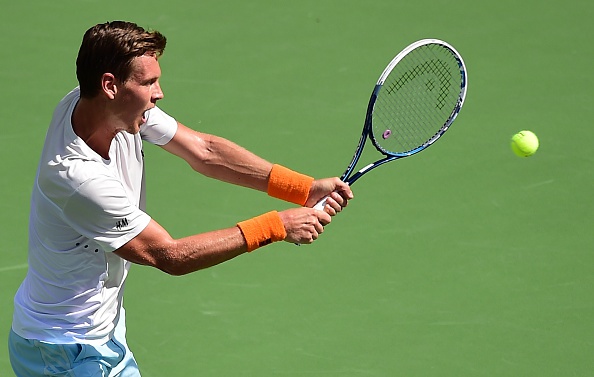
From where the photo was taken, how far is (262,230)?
4.23 metres

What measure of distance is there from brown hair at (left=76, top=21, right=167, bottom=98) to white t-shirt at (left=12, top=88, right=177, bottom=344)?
7.3 inches

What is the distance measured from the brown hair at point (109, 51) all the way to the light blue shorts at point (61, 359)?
38.7 inches

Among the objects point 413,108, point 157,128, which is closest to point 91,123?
point 157,128

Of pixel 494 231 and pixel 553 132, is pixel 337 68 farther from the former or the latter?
pixel 494 231

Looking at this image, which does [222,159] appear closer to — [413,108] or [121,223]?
[121,223]

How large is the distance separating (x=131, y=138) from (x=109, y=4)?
4.72 m

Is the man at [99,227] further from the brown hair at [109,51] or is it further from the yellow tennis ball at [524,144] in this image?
the yellow tennis ball at [524,144]

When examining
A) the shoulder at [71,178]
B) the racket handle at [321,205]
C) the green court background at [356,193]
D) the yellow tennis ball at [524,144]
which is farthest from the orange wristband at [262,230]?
the yellow tennis ball at [524,144]

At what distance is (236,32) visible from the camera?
28.1ft

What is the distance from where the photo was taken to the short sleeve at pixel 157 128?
15.4ft

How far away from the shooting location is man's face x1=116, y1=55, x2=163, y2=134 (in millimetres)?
4008

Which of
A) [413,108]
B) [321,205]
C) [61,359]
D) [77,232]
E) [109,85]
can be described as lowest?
[61,359]

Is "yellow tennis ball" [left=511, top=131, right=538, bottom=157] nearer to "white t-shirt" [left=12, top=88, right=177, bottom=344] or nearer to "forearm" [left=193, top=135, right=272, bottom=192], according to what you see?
"forearm" [left=193, top=135, right=272, bottom=192]

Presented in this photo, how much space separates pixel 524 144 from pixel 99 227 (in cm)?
326
